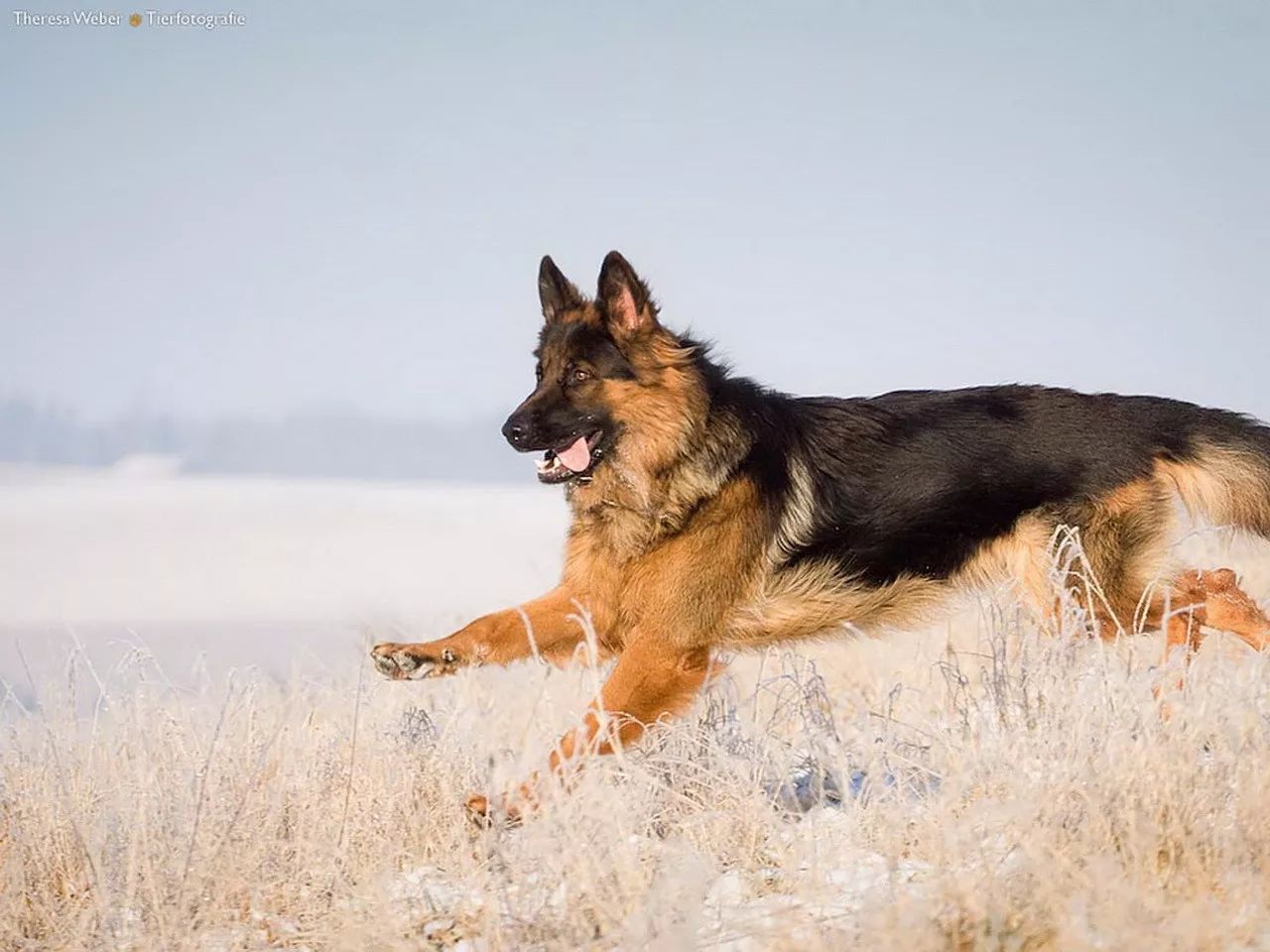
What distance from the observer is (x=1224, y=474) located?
272 inches

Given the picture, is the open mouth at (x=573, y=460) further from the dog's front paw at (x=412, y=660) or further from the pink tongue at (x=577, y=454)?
the dog's front paw at (x=412, y=660)

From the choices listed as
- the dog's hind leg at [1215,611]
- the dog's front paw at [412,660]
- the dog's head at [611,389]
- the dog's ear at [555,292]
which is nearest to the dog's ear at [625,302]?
the dog's head at [611,389]

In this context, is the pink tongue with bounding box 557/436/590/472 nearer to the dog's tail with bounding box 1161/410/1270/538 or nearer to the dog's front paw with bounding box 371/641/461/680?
the dog's front paw with bounding box 371/641/461/680

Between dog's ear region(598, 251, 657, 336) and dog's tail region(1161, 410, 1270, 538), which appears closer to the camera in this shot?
dog's ear region(598, 251, 657, 336)

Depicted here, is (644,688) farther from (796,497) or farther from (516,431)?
(516,431)

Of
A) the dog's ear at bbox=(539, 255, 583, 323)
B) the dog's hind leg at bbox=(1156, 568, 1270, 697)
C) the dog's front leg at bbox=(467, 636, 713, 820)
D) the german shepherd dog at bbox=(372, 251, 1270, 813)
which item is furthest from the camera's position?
the dog's hind leg at bbox=(1156, 568, 1270, 697)

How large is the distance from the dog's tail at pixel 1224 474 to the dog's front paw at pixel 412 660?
4.01 meters

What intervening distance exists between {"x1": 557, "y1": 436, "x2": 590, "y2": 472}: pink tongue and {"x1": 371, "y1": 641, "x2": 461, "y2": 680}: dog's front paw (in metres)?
1.21

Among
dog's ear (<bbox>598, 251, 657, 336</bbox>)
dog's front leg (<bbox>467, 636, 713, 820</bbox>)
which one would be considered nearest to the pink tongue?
dog's ear (<bbox>598, 251, 657, 336</bbox>)

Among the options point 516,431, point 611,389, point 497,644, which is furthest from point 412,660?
point 611,389

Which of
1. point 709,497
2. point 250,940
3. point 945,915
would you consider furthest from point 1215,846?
point 250,940

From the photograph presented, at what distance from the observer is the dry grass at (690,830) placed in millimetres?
3875

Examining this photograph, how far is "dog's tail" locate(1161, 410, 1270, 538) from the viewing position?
6.91 m

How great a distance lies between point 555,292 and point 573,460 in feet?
3.20
